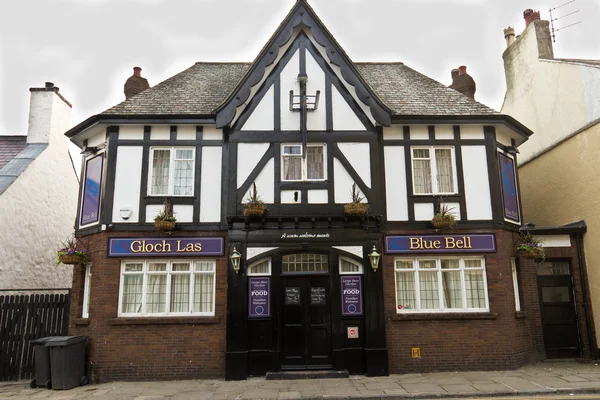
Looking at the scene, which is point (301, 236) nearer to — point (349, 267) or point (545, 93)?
point (349, 267)

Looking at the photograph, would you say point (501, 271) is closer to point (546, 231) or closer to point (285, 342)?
point (546, 231)

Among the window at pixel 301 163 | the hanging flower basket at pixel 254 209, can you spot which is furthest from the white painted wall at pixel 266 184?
the hanging flower basket at pixel 254 209

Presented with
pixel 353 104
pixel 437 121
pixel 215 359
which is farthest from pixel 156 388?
pixel 437 121

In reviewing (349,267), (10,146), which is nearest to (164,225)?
(349,267)

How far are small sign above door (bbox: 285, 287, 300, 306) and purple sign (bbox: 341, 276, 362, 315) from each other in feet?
4.09

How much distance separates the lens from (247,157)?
1266 cm

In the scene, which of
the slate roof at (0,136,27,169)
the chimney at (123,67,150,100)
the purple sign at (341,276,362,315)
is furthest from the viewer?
the slate roof at (0,136,27,169)

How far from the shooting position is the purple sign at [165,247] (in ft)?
39.9

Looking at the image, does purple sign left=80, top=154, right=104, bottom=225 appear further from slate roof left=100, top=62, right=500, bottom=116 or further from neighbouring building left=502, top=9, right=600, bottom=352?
neighbouring building left=502, top=9, right=600, bottom=352

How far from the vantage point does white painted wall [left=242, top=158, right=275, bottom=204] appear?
12.4 metres

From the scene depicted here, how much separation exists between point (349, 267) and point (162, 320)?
5.23 metres

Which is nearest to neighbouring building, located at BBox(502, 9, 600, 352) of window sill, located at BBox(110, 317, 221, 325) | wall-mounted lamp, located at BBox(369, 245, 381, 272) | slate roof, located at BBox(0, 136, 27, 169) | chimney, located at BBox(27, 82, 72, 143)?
wall-mounted lamp, located at BBox(369, 245, 381, 272)

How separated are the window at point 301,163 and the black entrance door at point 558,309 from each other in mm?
7594

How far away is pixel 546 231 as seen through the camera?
45.3 feet
